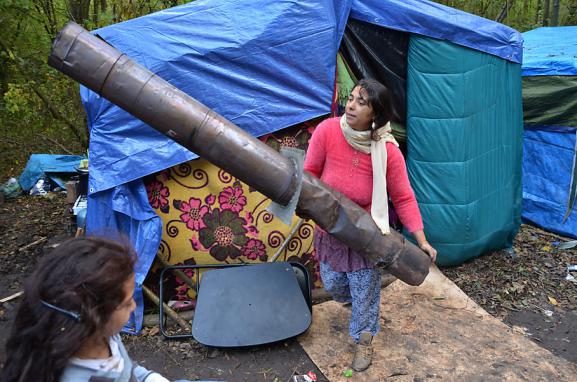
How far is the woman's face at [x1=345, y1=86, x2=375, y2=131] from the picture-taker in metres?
2.69

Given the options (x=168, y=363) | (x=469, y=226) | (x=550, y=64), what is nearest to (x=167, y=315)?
(x=168, y=363)

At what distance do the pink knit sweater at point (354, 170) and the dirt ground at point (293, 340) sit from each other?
4.14ft

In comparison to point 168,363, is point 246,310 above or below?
above

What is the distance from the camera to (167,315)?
12.5ft

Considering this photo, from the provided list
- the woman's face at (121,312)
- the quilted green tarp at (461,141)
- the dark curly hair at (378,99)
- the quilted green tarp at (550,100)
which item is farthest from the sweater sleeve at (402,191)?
the quilted green tarp at (550,100)

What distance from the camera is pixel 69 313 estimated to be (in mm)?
1325

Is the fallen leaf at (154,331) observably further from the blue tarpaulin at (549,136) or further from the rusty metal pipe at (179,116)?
the blue tarpaulin at (549,136)

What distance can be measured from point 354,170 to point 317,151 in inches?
10.0

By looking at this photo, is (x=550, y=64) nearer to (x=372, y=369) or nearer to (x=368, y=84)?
(x=368, y=84)

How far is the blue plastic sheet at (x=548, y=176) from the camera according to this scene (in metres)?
5.41

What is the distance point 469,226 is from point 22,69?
7032mm

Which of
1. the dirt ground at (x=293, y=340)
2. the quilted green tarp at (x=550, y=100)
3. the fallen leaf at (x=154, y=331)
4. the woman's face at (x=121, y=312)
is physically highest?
the woman's face at (x=121, y=312)

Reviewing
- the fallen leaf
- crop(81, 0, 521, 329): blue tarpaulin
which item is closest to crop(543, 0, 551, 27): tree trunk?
crop(81, 0, 521, 329): blue tarpaulin

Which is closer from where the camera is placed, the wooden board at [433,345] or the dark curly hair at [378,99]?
the dark curly hair at [378,99]
